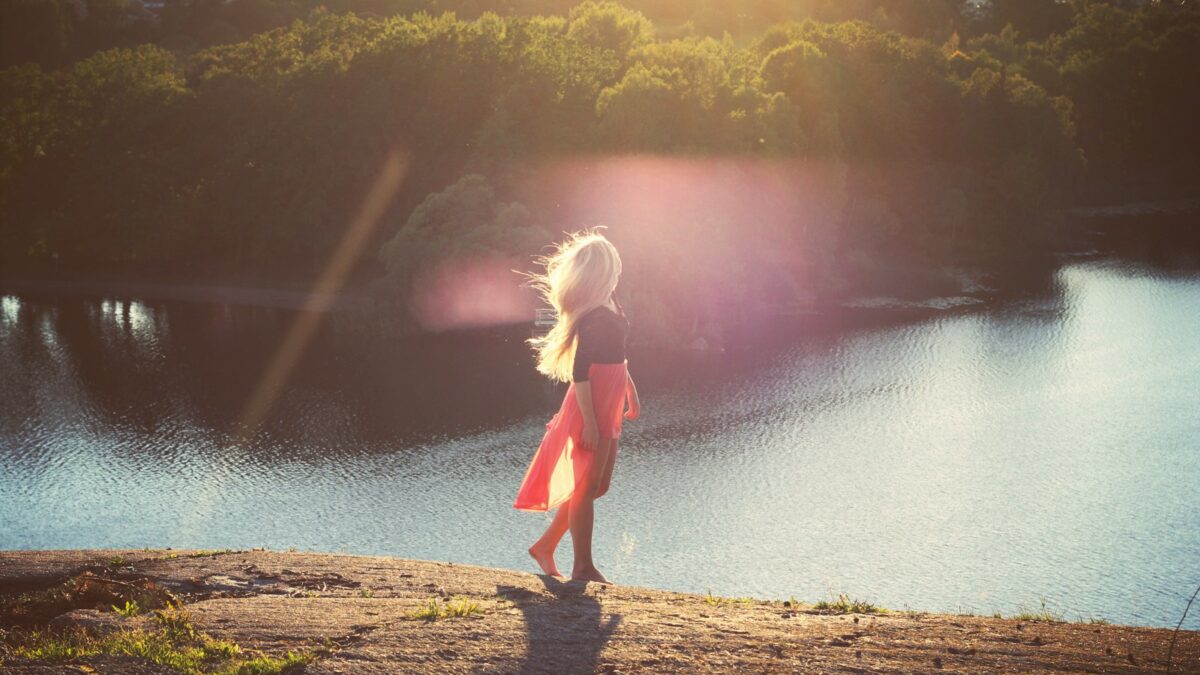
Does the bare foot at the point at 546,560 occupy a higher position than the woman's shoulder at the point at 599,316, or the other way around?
the woman's shoulder at the point at 599,316

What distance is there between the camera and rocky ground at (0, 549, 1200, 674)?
328 inches

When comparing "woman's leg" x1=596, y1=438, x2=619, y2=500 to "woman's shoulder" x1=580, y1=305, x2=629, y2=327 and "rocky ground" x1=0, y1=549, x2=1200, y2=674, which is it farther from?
"woman's shoulder" x1=580, y1=305, x2=629, y2=327

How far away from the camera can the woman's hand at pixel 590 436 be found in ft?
32.0

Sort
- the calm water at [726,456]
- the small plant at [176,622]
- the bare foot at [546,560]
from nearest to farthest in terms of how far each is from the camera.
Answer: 1. the small plant at [176,622]
2. the bare foot at [546,560]
3. the calm water at [726,456]

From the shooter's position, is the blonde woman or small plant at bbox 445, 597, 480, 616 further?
the blonde woman

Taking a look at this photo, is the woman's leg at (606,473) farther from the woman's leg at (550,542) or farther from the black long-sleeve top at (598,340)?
the black long-sleeve top at (598,340)

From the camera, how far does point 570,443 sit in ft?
33.4

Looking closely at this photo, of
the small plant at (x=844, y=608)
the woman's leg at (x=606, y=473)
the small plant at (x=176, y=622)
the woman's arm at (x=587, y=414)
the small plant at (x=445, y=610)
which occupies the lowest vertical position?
the small plant at (x=176, y=622)

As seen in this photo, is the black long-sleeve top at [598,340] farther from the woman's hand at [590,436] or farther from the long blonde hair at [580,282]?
the woman's hand at [590,436]

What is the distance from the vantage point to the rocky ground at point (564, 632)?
8.34 meters

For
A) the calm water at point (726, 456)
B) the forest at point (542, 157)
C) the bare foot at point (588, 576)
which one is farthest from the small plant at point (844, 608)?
the forest at point (542, 157)

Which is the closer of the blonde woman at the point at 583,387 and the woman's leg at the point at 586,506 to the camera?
the blonde woman at the point at 583,387

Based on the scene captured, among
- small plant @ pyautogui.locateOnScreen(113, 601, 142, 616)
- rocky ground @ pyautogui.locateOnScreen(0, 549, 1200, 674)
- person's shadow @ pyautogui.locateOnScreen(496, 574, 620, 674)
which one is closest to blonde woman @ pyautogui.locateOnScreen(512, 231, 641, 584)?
person's shadow @ pyautogui.locateOnScreen(496, 574, 620, 674)

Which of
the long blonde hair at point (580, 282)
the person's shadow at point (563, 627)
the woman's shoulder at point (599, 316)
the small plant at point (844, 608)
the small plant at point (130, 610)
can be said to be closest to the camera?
the person's shadow at point (563, 627)
